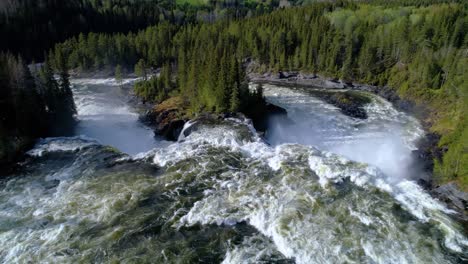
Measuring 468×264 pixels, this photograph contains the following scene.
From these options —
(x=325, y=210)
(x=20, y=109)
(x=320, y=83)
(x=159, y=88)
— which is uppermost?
(x=20, y=109)

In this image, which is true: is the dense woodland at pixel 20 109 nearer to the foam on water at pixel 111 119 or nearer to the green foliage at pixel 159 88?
the foam on water at pixel 111 119

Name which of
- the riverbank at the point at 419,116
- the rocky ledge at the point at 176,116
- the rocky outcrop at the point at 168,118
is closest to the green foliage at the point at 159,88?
the rocky outcrop at the point at 168,118

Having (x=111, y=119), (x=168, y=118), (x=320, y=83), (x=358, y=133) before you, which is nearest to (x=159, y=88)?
(x=111, y=119)

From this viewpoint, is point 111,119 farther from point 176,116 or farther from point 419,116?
point 419,116

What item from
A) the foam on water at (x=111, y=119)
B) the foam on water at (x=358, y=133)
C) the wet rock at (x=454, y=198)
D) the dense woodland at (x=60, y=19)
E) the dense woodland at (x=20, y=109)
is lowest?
the foam on water at (x=111, y=119)

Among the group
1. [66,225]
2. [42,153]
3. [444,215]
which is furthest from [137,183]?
[444,215]

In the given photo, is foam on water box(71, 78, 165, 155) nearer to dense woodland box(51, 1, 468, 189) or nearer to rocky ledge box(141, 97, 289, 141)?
rocky ledge box(141, 97, 289, 141)

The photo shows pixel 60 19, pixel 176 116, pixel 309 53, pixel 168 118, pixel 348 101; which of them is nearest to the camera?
pixel 176 116

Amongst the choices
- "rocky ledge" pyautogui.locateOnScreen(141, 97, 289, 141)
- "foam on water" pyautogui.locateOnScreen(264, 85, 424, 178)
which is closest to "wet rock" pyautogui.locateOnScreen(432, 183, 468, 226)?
"foam on water" pyautogui.locateOnScreen(264, 85, 424, 178)
